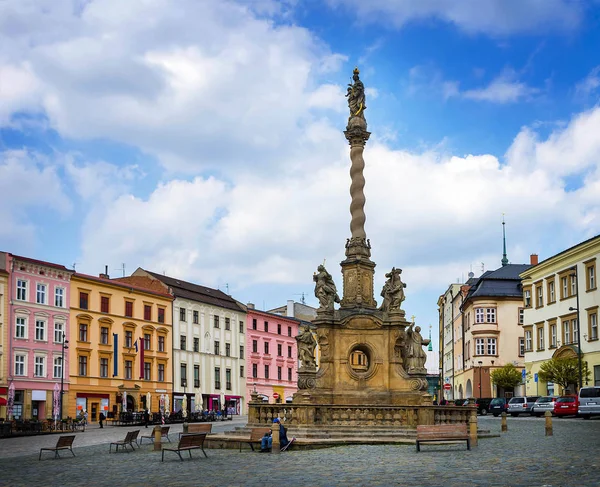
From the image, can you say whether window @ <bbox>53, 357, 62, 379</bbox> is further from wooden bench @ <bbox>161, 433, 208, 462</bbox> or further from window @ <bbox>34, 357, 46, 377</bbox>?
wooden bench @ <bbox>161, 433, 208, 462</bbox>

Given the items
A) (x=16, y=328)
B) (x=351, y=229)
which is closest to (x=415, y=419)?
(x=351, y=229)

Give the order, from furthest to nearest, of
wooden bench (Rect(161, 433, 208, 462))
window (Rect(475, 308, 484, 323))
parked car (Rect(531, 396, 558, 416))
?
window (Rect(475, 308, 484, 323)) → parked car (Rect(531, 396, 558, 416)) → wooden bench (Rect(161, 433, 208, 462))

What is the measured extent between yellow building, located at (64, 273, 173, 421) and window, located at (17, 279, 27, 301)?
4951 mm

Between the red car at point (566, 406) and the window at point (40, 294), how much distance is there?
3445 cm

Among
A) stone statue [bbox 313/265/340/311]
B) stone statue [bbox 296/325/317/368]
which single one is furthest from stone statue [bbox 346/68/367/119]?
stone statue [bbox 296/325/317/368]

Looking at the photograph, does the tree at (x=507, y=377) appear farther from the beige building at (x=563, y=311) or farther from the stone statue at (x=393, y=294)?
the stone statue at (x=393, y=294)

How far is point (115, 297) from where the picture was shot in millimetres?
69500

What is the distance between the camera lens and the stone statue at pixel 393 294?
105ft

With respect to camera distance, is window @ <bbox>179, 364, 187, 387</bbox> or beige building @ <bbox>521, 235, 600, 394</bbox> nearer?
beige building @ <bbox>521, 235, 600, 394</bbox>

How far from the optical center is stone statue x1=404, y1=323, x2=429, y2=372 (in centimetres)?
3180

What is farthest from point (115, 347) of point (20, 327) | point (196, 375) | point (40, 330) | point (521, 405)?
point (521, 405)

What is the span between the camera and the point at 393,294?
3209 centimetres

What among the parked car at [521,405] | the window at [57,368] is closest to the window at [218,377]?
the window at [57,368]

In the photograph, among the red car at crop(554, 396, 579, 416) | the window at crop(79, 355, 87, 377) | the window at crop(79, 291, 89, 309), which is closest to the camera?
the red car at crop(554, 396, 579, 416)
